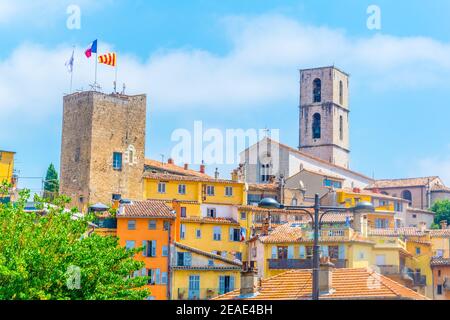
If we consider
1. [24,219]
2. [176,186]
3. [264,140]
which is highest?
[264,140]

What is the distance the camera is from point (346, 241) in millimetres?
53312

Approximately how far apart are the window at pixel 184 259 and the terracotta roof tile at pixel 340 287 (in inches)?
1075

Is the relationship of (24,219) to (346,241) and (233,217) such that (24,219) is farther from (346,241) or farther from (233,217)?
(233,217)

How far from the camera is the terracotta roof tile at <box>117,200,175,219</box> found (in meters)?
58.0

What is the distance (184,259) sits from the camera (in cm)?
5519

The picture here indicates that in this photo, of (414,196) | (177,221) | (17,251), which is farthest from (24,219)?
(414,196)

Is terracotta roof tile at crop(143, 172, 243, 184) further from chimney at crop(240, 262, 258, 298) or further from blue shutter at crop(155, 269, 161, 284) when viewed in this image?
chimney at crop(240, 262, 258, 298)

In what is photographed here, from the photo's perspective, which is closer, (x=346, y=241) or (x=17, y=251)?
(x=17, y=251)

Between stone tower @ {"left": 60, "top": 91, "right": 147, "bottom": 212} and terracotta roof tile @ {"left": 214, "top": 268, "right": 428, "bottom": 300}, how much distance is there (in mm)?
44243

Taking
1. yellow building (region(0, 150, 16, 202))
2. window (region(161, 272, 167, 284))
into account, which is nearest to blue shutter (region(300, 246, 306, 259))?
window (region(161, 272, 167, 284))

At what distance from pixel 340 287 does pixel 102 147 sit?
49483mm

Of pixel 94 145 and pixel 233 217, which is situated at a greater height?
pixel 94 145
